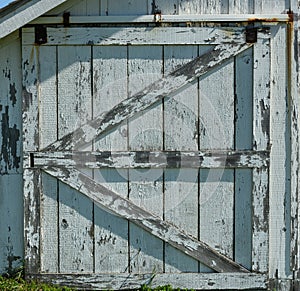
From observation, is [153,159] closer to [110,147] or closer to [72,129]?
[110,147]

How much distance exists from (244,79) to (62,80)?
1.48m

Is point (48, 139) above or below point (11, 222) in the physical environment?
above

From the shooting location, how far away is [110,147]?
5.16 m

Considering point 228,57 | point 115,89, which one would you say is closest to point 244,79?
point 228,57

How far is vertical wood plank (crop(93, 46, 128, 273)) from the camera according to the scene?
5.12 metres

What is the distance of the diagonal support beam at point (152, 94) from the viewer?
16.6 feet

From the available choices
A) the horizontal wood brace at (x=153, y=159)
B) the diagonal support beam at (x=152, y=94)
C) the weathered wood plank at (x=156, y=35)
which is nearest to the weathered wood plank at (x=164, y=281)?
the horizontal wood brace at (x=153, y=159)

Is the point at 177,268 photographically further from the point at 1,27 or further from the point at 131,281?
the point at 1,27

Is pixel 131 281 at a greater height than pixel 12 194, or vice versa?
pixel 12 194

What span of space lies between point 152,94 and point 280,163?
1.20 meters

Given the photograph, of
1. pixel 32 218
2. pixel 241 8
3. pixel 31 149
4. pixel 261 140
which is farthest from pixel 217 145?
pixel 32 218

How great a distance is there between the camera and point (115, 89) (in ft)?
16.9

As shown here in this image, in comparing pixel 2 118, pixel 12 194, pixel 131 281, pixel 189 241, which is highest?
pixel 2 118

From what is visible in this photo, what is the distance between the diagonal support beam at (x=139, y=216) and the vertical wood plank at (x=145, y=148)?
0.07 metres
